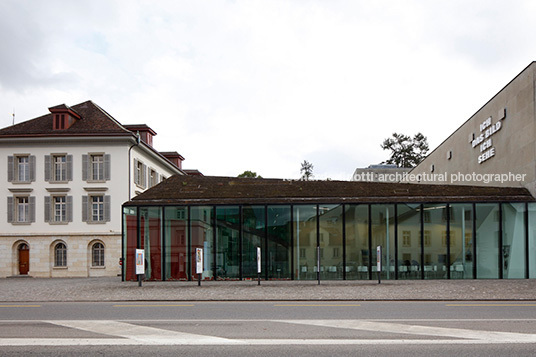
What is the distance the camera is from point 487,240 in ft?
85.0

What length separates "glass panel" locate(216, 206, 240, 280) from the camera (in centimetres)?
2612

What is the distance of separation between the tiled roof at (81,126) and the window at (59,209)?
13.8ft

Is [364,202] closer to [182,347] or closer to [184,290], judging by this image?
[184,290]

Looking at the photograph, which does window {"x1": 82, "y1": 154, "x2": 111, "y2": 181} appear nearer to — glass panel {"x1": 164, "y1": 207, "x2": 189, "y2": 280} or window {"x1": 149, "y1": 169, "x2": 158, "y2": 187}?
window {"x1": 149, "y1": 169, "x2": 158, "y2": 187}

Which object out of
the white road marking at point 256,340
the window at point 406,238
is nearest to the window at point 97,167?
the window at point 406,238

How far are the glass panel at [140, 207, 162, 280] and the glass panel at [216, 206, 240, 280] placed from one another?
98.0 inches

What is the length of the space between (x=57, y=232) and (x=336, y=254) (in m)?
21.9

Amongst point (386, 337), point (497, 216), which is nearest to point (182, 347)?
point (386, 337)

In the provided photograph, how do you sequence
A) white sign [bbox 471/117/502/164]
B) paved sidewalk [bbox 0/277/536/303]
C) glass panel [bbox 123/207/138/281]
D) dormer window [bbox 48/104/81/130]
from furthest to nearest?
dormer window [bbox 48/104/81/130], white sign [bbox 471/117/502/164], glass panel [bbox 123/207/138/281], paved sidewalk [bbox 0/277/536/303]

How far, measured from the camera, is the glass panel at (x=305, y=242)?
26.2m

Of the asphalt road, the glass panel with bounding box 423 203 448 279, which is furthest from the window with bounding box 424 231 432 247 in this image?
the asphalt road

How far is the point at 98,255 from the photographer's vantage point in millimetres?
40875

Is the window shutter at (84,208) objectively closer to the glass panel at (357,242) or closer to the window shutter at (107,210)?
the window shutter at (107,210)

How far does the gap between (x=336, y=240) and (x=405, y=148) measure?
63953 millimetres
